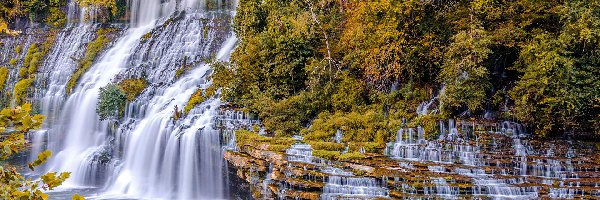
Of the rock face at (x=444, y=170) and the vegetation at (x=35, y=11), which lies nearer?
the rock face at (x=444, y=170)

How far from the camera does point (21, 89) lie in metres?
28.2

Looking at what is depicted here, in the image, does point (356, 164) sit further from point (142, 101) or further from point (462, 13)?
point (142, 101)

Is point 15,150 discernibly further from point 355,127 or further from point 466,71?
point 466,71

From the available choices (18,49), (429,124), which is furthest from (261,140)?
(18,49)

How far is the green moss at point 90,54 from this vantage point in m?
27.0

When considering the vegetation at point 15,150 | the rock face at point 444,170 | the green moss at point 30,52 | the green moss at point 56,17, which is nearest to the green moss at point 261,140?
the rock face at point 444,170

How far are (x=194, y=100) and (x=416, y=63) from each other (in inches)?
372

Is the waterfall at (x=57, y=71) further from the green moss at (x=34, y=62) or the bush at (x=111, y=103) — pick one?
the bush at (x=111, y=103)

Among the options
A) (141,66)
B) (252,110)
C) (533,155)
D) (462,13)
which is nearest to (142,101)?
(141,66)

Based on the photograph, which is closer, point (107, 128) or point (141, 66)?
point (107, 128)

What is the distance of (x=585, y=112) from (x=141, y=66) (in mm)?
20893

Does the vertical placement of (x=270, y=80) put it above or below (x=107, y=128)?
above

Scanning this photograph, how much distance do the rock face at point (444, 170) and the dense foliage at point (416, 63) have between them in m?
0.74

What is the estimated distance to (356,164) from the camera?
1315 cm
